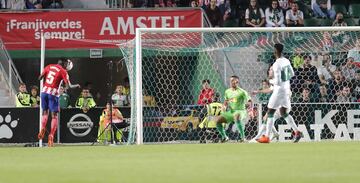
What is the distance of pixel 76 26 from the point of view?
93.8 feet

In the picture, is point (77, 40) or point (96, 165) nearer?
point (96, 165)

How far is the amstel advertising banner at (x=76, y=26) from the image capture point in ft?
92.8

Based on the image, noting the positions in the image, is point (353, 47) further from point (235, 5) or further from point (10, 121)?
point (10, 121)

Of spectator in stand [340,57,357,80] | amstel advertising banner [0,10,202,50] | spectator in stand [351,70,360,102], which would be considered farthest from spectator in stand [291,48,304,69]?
amstel advertising banner [0,10,202,50]

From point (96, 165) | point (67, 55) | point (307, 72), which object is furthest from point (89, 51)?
point (96, 165)

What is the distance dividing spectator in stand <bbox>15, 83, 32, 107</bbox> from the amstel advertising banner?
191 centimetres

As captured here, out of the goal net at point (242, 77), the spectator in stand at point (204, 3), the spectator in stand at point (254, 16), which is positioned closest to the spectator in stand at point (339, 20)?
the spectator in stand at point (254, 16)

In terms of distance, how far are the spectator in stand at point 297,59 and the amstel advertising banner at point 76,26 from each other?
366 cm

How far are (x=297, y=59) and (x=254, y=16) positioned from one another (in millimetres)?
2837

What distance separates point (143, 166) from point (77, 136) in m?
13.7

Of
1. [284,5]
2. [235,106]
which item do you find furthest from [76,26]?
[235,106]

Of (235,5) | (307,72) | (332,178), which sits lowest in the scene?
(332,178)

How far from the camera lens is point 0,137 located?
26.0m

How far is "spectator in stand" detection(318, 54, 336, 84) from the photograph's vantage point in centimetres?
2512
